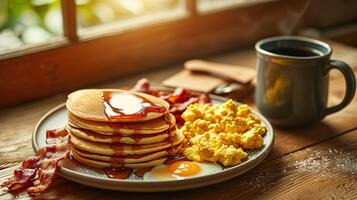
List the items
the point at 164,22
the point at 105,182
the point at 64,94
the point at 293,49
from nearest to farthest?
the point at 105,182
the point at 293,49
the point at 64,94
the point at 164,22

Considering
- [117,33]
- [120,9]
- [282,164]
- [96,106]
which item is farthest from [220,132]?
[120,9]

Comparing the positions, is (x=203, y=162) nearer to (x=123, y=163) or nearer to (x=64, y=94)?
(x=123, y=163)

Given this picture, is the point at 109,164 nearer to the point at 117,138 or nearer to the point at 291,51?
the point at 117,138

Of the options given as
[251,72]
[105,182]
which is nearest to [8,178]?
[105,182]

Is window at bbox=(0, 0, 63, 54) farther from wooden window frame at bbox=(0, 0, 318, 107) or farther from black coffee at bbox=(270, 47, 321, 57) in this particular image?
black coffee at bbox=(270, 47, 321, 57)

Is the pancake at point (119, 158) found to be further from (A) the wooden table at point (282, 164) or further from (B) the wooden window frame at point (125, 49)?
(B) the wooden window frame at point (125, 49)
